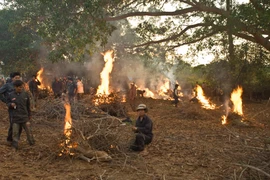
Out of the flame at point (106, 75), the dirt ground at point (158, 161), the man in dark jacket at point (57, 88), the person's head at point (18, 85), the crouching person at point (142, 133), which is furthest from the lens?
the flame at point (106, 75)

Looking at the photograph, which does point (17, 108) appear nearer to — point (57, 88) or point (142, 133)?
point (142, 133)

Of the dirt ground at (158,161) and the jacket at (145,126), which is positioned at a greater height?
the jacket at (145,126)

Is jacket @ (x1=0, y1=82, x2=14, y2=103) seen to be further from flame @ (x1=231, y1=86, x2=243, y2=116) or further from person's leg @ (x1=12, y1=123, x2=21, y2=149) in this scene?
flame @ (x1=231, y1=86, x2=243, y2=116)

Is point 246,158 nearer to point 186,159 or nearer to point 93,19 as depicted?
point 186,159

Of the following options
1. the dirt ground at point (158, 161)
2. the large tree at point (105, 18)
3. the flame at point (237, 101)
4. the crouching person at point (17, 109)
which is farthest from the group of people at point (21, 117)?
the flame at point (237, 101)

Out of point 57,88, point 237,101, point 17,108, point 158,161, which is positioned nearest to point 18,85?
point 17,108

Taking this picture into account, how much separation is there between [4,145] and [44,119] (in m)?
4.01

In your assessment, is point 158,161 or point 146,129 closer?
point 158,161

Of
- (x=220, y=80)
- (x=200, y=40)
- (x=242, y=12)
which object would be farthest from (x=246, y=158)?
(x=220, y=80)

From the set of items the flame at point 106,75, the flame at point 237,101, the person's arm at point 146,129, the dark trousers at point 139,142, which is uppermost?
the flame at point 106,75

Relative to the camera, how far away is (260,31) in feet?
35.2

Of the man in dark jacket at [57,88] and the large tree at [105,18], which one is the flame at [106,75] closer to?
the man in dark jacket at [57,88]

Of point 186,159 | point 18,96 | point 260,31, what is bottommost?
point 186,159

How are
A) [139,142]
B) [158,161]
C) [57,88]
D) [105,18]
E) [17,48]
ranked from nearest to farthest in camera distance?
[158,161]
[139,142]
[105,18]
[57,88]
[17,48]
